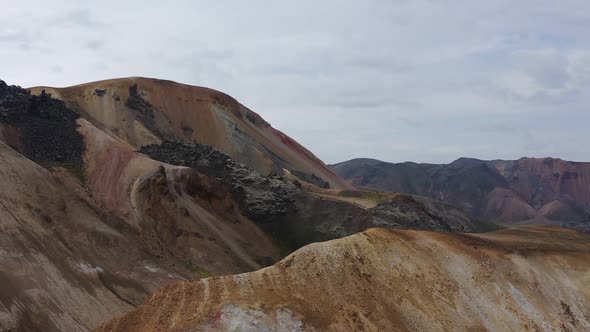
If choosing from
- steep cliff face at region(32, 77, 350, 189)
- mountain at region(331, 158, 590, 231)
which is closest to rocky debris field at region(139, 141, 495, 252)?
steep cliff face at region(32, 77, 350, 189)

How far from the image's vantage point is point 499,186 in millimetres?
180250

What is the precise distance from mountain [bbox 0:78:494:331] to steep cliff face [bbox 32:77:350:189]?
0.26m

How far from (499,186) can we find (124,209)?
155 meters

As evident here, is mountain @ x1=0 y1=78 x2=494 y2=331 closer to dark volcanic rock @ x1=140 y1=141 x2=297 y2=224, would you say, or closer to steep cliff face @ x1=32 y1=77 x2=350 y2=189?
dark volcanic rock @ x1=140 y1=141 x2=297 y2=224

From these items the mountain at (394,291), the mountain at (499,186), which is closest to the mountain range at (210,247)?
the mountain at (394,291)

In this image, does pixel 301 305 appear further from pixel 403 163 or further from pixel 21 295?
pixel 403 163

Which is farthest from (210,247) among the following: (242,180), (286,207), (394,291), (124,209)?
(394,291)

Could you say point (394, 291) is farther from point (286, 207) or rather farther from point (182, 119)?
point (182, 119)

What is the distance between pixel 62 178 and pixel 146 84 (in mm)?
37183

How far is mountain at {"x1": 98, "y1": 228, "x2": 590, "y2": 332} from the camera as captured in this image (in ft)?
70.3

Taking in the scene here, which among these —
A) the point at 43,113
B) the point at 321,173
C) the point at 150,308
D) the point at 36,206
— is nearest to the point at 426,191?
the point at 321,173

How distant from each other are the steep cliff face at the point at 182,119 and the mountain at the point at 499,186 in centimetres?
8615

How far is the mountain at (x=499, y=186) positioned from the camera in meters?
164

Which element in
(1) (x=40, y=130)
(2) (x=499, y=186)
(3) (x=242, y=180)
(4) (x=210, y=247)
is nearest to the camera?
(4) (x=210, y=247)
